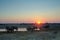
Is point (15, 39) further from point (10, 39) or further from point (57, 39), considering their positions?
point (57, 39)

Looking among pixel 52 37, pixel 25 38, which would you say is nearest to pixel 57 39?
pixel 52 37

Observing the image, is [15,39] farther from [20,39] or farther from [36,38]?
[36,38]

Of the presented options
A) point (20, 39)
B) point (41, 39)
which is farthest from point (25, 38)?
point (41, 39)

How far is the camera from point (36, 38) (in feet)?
75.5

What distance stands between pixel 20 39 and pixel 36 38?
227 cm

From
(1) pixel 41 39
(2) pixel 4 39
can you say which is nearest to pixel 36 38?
(1) pixel 41 39

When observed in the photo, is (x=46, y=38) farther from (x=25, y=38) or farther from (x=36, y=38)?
(x=25, y=38)

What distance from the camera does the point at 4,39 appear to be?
2262 centimetres

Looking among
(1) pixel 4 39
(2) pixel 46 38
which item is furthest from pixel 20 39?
(2) pixel 46 38

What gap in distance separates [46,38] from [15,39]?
14.1 feet

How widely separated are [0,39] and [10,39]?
53.9 inches

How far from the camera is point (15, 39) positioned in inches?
888

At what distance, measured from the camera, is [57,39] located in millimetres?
22375

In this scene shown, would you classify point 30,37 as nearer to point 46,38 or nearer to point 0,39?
point 46,38
